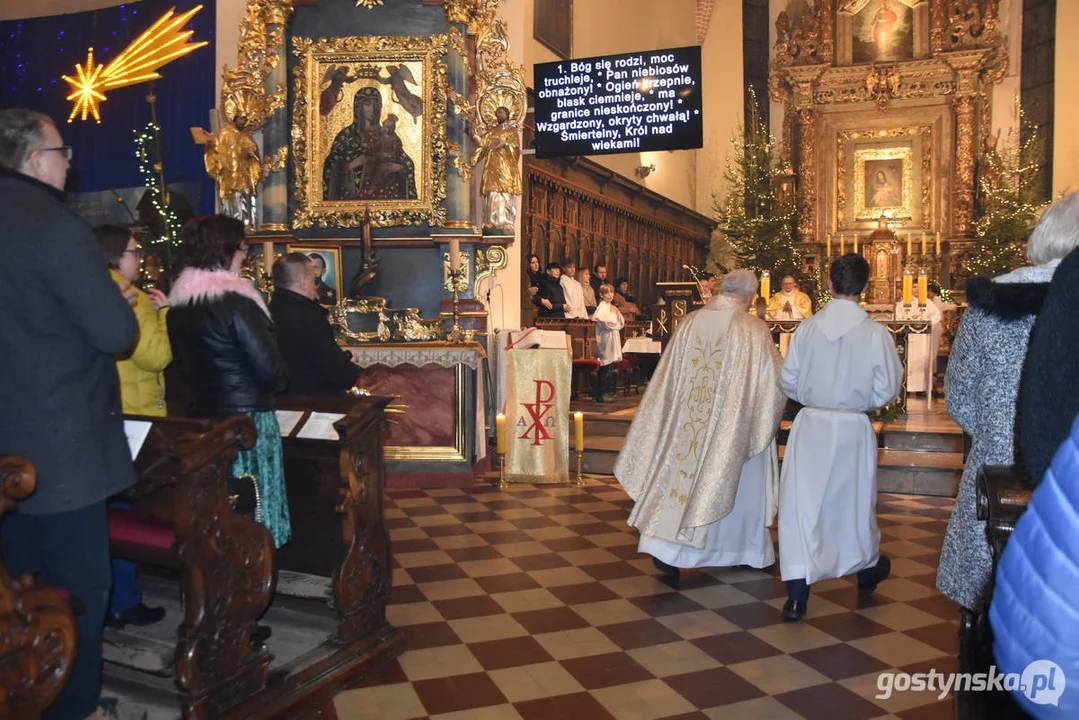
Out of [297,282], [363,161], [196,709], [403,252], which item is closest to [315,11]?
[363,161]

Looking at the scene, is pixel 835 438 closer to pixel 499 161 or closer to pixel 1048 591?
pixel 1048 591

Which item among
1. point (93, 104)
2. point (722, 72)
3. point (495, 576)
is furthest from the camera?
point (722, 72)

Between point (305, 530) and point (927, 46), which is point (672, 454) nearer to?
point (305, 530)

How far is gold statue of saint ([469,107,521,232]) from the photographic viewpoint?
767cm

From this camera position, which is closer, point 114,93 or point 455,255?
point 455,255

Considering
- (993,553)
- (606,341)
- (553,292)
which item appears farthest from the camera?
(553,292)

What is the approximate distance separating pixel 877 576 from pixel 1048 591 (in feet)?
11.8

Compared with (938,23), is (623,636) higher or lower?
lower

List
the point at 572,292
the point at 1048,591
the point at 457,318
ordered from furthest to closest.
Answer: the point at 572,292
the point at 457,318
the point at 1048,591

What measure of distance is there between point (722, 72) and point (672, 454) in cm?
1595

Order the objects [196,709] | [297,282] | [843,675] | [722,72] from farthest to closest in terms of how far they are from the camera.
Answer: [722,72]
[297,282]
[843,675]
[196,709]

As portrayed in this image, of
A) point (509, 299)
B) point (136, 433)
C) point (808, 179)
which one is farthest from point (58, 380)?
point (808, 179)

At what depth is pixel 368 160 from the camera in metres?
7.84

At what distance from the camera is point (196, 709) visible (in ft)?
9.11
